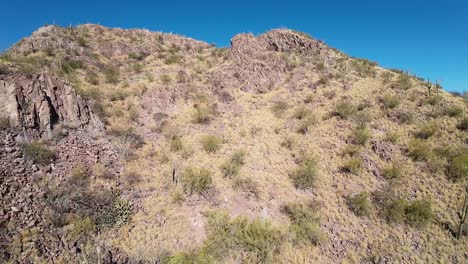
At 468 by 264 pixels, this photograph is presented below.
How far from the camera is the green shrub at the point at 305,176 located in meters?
14.5

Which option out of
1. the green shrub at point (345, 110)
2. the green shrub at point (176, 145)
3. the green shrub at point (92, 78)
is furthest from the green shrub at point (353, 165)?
the green shrub at point (92, 78)

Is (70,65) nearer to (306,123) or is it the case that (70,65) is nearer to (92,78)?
(92,78)

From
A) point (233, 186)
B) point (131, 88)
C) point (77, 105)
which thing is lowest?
point (233, 186)

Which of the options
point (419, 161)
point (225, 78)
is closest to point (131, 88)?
point (225, 78)

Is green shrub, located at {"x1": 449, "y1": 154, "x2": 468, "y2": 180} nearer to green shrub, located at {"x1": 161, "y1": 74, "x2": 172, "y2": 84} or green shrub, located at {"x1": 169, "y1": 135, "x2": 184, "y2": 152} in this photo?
green shrub, located at {"x1": 169, "y1": 135, "x2": 184, "y2": 152}

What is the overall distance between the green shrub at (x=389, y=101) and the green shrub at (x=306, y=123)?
480cm

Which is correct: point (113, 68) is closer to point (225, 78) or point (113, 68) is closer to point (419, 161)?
point (225, 78)

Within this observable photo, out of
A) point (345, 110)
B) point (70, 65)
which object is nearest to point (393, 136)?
Result: point (345, 110)

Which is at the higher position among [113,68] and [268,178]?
[113,68]

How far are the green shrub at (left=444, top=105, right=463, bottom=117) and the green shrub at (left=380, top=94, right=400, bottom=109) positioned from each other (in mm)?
2680

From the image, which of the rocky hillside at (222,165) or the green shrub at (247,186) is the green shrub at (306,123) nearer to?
the rocky hillside at (222,165)

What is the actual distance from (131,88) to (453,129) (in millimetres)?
19660

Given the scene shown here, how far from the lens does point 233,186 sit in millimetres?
13969

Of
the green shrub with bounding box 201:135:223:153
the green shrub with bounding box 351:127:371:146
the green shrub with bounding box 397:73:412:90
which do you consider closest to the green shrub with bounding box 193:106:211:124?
the green shrub with bounding box 201:135:223:153
